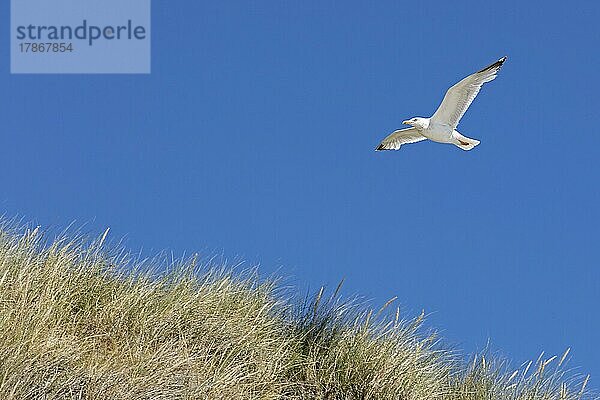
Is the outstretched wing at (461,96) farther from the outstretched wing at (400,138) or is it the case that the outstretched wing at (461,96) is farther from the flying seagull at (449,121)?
the outstretched wing at (400,138)

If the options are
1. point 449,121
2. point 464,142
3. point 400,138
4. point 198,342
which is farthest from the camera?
point 400,138

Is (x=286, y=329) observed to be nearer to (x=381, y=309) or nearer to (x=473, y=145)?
(x=381, y=309)

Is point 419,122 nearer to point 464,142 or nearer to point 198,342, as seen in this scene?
point 464,142

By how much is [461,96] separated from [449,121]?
14.9 inches

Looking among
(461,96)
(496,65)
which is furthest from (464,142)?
(496,65)

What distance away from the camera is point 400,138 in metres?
10.0

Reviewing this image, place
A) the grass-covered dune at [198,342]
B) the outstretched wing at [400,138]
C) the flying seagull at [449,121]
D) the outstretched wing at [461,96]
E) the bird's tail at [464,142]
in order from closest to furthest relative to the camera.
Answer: the grass-covered dune at [198,342] < the outstretched wing at [461,96] < the flying seagull at [449,121] < the bird's tail at [464,142] < the outstretched wing at [400,138]

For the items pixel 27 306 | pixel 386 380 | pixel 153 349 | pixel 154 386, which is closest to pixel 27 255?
pixel 27 306

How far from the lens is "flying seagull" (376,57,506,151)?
870 cm

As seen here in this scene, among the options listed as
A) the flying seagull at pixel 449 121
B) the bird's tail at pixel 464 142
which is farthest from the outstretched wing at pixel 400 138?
the bird's tail at pixel 464 142

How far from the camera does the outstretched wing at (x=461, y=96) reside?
335 inches

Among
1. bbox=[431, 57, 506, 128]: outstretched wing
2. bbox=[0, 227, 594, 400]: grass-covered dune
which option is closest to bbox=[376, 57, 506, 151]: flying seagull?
bbox=[431, 57, 506, 128]: outstretched wing

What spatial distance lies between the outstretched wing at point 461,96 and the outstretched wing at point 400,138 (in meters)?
0.52

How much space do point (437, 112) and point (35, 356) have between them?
16.4ft
